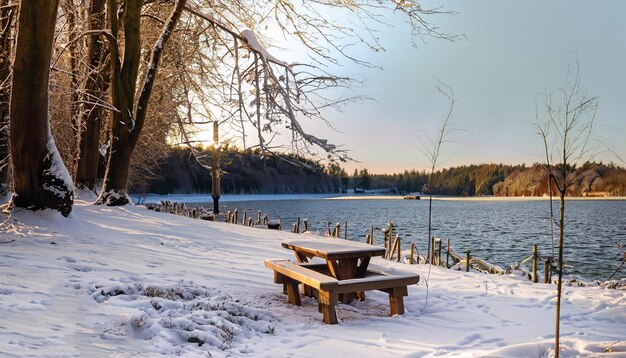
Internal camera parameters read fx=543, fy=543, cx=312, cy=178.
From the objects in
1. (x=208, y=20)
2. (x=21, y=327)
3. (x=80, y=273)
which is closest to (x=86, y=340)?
(x=21, y=327)

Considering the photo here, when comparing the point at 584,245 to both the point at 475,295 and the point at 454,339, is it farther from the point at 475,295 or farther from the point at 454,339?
the point at 454,339

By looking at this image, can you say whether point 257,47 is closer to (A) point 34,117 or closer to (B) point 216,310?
(A) point 34,117

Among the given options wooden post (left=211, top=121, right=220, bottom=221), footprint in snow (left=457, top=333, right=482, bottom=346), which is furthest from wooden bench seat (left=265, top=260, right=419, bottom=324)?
wooden post (left=211, top=121, right=220, bottom=221)

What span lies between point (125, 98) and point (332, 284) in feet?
30.7

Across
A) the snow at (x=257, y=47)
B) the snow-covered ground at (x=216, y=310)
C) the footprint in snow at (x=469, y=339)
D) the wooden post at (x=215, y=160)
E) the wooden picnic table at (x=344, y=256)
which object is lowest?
the footprint in snow at (x=469, y=339)

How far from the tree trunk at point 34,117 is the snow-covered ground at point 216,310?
42cm

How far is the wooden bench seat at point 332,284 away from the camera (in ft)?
19.6

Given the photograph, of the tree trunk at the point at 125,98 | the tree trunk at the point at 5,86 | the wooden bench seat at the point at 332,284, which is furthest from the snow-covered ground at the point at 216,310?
the tree trunk at the point at 125,98

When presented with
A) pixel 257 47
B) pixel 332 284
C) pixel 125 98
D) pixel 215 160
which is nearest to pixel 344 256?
pixel 332 284

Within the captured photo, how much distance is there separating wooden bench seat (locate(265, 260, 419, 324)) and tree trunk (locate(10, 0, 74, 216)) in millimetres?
4490

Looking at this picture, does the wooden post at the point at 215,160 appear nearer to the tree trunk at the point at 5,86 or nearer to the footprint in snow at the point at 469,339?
the tree trunk at the point at 5,86

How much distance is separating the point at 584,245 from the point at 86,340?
32760mm

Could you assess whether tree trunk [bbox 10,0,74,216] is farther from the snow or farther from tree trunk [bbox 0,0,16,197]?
the snow

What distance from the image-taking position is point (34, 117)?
8.95m
